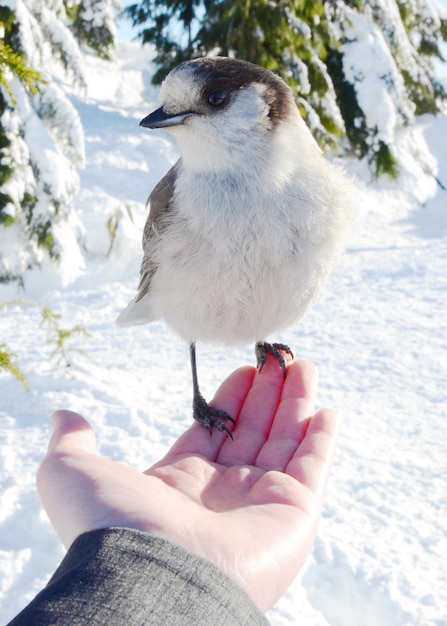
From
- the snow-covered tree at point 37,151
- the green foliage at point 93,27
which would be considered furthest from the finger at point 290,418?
the green foliage at point 93,27

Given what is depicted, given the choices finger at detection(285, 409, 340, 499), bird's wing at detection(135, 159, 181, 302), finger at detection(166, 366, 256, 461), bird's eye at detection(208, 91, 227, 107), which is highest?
bird's eye at detection(208, 91, 227, 107)

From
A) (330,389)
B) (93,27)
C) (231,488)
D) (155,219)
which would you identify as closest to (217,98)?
(155,219)

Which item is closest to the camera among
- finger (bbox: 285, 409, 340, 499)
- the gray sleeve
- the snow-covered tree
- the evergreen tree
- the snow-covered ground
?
the gray sleeve

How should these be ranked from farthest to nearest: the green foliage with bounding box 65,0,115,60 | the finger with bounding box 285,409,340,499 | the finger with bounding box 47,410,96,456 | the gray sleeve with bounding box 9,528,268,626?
the green foliage with bounding box 65,0,115,60 < the finger with bounding box 285,409,340,499 < the finger with bounding box 47,410,96,456 < the gray sleeve with bounding box 9,528,268,626

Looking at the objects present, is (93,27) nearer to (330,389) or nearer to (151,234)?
(330,389)

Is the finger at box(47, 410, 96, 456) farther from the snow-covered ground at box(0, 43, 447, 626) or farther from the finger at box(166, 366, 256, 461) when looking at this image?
the snow-covered ground at box(0, 43, 447, 626)

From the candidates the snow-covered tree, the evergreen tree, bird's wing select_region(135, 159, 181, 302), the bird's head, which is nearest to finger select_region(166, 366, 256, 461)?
bird's wing select_region(135, 159, 181, 302)

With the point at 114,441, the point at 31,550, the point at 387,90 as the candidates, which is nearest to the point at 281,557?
the point at 31,550

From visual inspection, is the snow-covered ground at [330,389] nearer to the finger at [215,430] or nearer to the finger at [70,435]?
the finger at [215,430]

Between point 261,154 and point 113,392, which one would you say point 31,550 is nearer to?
point 113,392
